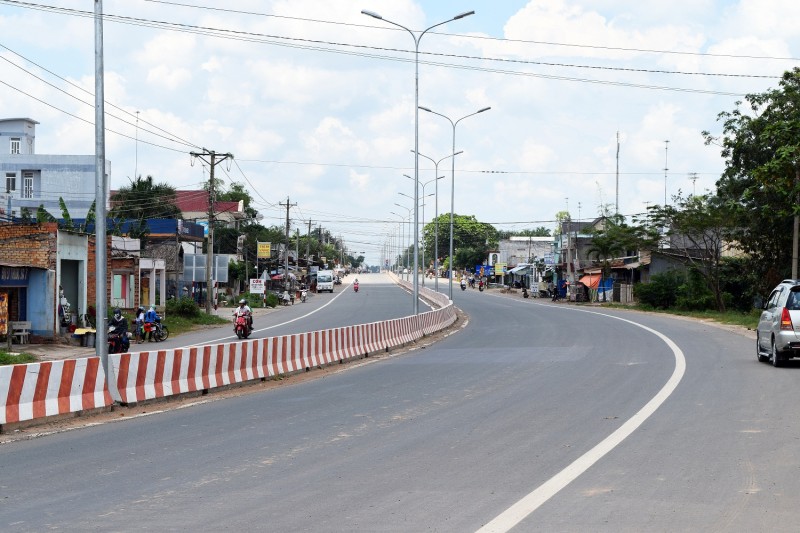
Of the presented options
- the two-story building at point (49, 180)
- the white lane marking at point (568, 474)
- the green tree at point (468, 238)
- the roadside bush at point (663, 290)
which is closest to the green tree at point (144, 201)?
the two-story building at point (49, 180)

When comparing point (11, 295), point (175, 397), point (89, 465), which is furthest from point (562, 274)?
point (89, 465)

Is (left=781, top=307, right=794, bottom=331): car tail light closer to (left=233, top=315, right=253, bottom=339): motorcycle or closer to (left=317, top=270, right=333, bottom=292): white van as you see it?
(left=233, top=315, right=253, bottom=339): motorcycle

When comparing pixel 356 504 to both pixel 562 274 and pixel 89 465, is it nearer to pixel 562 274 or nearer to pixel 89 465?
pixel 89 465

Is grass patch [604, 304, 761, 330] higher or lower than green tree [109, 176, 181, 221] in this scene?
lower

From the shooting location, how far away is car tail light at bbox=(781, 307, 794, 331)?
19.5 m

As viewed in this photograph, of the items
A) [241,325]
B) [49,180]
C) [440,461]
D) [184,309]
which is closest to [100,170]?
[440,461]

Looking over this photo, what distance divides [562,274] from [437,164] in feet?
78.7

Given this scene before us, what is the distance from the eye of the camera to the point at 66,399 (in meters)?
13.6

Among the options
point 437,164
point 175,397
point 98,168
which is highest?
point 437,164

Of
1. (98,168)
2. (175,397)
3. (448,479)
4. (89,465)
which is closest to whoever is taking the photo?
(448,479)

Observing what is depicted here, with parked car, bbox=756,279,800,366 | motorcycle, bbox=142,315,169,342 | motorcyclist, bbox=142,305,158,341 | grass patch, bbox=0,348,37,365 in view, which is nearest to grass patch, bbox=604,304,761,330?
parked car, bbox=756,279,800,366

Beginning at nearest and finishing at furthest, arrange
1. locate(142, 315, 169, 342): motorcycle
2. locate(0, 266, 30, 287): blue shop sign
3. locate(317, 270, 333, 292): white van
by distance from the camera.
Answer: locate(0, 266, 30, 287): blue shop sign
locate(142, 315, 169, 342): motorcycle
locate(317, 270, 333, 292): white van

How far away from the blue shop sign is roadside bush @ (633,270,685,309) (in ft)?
126

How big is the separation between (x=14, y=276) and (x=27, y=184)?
41350mm
